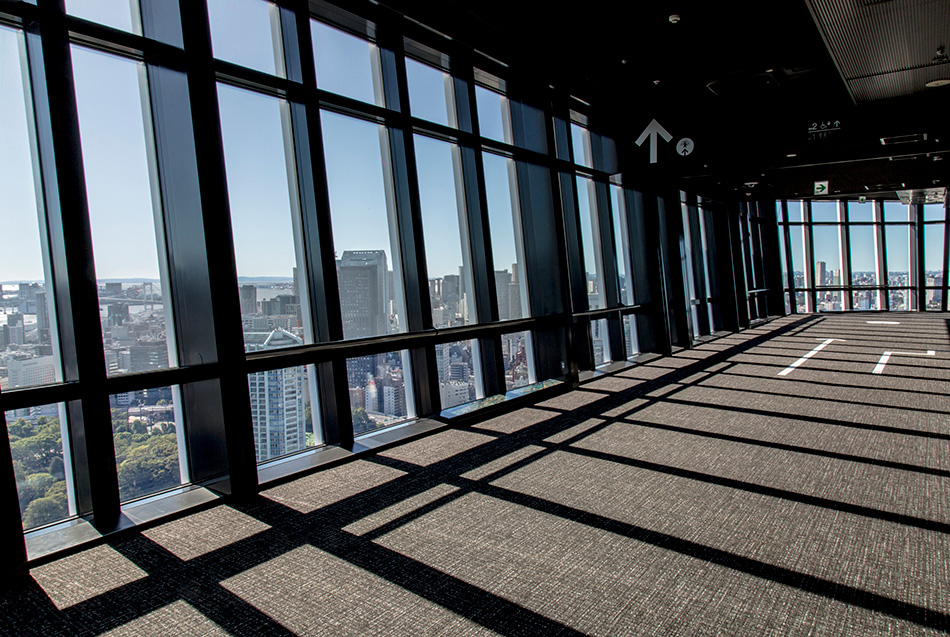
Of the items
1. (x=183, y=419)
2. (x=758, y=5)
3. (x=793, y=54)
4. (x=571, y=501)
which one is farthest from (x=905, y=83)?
(x=183, y=419)

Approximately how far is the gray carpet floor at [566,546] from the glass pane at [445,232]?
142 cm

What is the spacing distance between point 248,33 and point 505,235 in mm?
3312

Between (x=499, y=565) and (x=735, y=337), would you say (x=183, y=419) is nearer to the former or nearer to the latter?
(x=499, y=565)

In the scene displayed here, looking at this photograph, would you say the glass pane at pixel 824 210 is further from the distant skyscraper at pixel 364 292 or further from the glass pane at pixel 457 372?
the distant skyscraper at pixel 364 292

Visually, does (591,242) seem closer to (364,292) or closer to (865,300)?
(364,292)

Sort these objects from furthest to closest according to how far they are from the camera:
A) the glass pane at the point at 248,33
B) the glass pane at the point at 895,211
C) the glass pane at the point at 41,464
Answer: the glass pane at the point at 895,211, the glass pane at the point at 248,33, the glass pane at the point at 41,464

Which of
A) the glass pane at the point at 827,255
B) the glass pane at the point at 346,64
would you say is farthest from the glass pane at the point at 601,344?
the glass pane at the point at 827,255

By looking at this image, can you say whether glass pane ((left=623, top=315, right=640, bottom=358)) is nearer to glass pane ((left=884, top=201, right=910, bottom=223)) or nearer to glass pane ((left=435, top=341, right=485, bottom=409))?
glass pane ((left=435, top=341, right=485, bottom=409))

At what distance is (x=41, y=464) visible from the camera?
2.90 meters

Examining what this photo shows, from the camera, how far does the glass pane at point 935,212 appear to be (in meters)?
16.9

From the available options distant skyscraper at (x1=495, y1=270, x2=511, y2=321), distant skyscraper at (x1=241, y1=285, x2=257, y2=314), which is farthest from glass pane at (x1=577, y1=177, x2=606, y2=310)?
distant skyscraper at (x1=241, y1=285, x2=257, y2=314)

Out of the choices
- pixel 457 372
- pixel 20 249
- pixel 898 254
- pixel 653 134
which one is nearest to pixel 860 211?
pixel 898 254

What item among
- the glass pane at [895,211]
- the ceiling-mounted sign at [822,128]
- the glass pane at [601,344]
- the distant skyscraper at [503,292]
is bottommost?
the glass pane at [601,344]

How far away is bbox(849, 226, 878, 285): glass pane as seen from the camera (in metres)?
17.8
